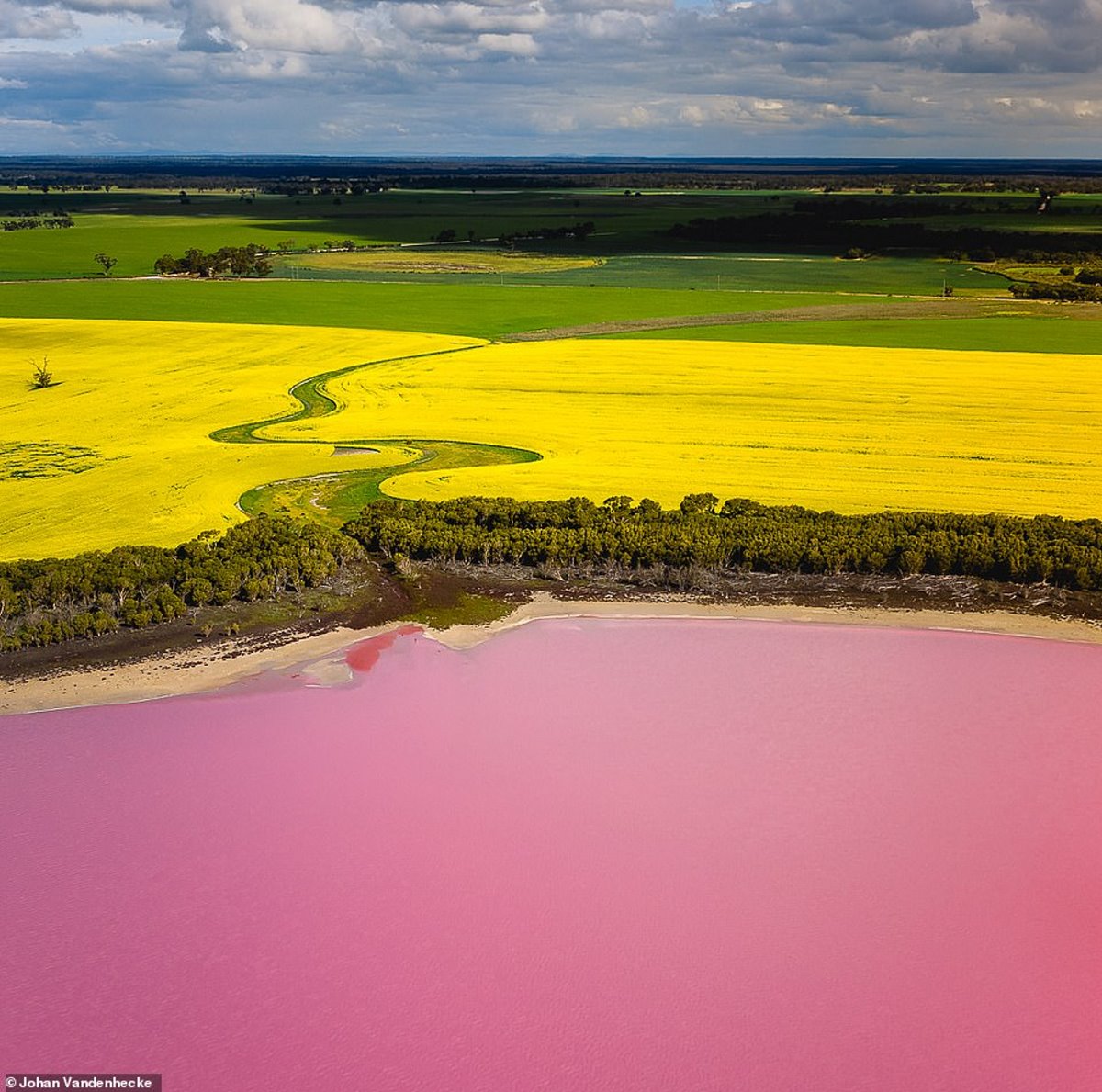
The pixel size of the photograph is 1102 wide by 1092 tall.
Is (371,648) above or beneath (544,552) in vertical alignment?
beneath

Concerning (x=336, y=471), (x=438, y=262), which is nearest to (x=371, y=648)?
(x=336, y=471)

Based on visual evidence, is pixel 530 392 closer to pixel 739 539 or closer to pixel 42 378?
pixel 42 378

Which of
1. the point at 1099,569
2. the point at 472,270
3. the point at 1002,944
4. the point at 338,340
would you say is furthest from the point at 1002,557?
the point at 472,270

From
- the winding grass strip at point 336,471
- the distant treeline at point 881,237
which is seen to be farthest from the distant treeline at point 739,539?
the distant treeline at point 881,237

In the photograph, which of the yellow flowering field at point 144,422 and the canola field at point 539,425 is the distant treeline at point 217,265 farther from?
the canola field at point 539,425

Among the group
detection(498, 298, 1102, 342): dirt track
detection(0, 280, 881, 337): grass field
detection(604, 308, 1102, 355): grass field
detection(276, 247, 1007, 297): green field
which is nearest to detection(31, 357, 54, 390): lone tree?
detection(0, 280, 881, 337): grass field

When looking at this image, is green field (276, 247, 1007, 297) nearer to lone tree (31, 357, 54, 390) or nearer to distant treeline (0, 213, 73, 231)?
lone tree (31, 357, 54, 390)
